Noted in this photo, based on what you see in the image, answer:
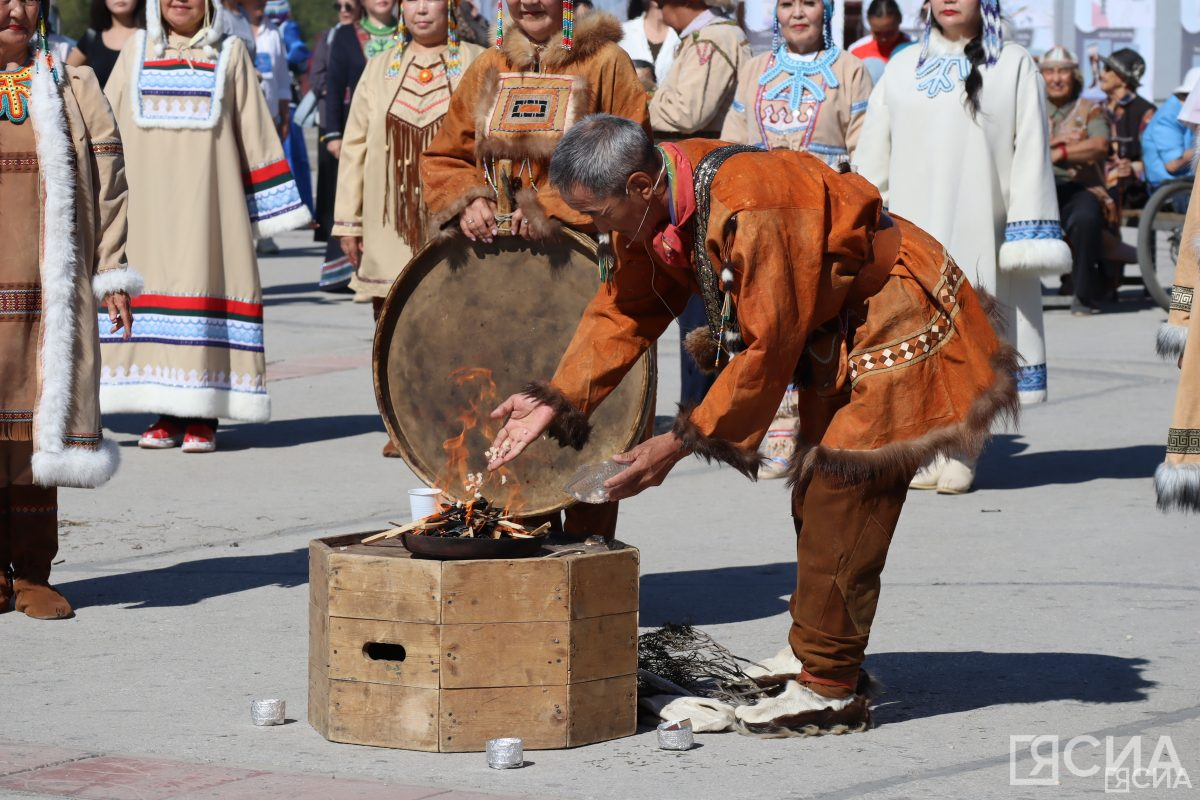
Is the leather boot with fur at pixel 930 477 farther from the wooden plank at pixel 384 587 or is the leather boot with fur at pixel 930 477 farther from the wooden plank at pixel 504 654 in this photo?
the wooden plank at pixel 384 587

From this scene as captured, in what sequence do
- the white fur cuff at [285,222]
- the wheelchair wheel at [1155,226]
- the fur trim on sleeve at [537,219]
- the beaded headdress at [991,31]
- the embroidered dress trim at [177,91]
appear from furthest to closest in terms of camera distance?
the wheelchair wheel at [1155,226]
the white fur cuff at [285,222]
the embroidered dress trim at [177,91]
the beaded headdress at [991,31]
the fur trim on sleeve at [537,219]

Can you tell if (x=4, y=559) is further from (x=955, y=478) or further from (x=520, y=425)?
(x=955, y=478)

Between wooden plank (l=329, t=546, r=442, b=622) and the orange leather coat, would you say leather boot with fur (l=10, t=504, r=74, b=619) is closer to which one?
wooden plank (l=329, t=546, r=442, b=622)

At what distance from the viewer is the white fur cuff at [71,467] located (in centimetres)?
612

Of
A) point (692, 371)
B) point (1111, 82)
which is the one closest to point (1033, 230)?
point (692, 371)

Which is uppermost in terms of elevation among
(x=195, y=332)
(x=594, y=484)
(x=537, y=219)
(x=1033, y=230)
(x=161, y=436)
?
(x=537, y=219)

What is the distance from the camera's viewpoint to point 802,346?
4605 mm

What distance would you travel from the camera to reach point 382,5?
12.3 meters

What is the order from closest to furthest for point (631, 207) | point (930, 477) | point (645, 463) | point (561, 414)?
point (645, 463)
point (631, 207)
point (561, 414)
point (930, 477)

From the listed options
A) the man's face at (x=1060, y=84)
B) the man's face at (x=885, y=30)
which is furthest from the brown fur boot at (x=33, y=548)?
the man's face at (x=1060, y=84)

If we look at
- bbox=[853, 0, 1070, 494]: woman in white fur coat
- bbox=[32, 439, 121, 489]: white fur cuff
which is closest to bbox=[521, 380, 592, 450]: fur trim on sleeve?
bbox=[32, 439, 121, 489]: white fur cuff

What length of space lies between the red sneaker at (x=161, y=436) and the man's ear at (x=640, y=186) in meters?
5.32

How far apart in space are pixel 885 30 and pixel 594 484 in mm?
10041

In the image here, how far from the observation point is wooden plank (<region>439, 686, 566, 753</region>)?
185 inches
